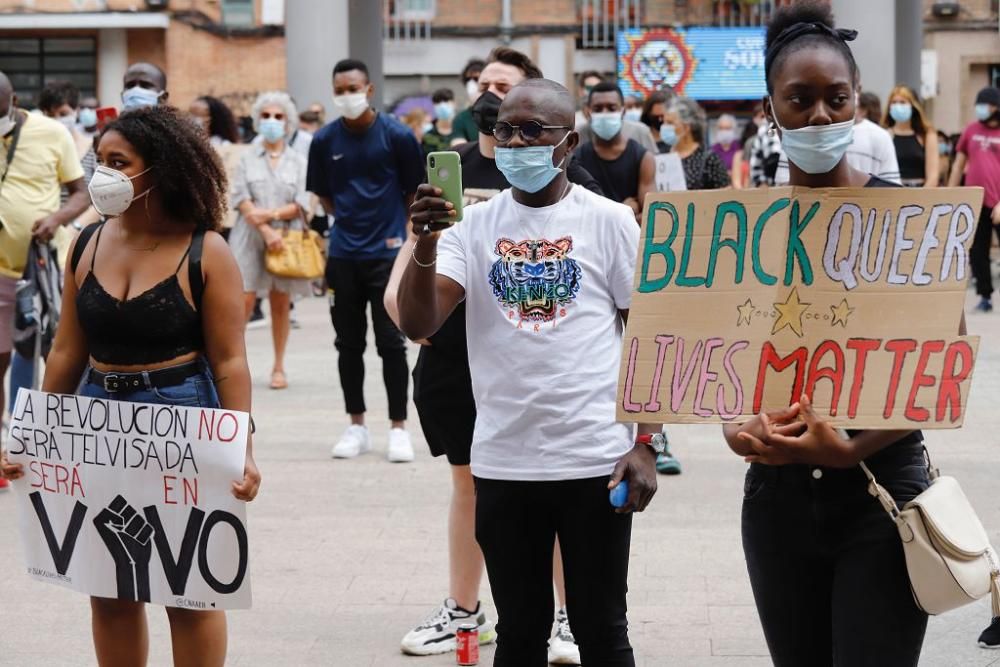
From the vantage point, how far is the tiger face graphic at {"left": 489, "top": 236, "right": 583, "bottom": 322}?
404 centimetres

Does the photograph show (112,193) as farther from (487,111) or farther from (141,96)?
(141,96)

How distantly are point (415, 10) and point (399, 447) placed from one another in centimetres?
2662

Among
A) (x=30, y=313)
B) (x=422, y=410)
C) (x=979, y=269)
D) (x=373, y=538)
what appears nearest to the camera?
(x=422, y=410)

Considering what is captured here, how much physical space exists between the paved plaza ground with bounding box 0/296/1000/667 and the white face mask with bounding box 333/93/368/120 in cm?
186

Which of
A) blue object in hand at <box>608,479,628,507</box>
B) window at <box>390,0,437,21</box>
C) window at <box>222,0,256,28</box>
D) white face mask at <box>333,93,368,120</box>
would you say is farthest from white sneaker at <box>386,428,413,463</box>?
window at <box>390,0,437,21</box>

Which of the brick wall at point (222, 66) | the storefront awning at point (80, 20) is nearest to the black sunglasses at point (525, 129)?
the brick wall at point (222, 66)

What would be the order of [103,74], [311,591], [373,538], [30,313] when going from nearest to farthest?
[311,591] < [373,538] < [30,313] < [103,74]

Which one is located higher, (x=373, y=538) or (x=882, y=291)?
(x=882, y=291)

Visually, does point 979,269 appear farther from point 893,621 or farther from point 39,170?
point 893,621

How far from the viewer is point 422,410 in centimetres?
538

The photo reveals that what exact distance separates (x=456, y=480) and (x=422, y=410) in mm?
256

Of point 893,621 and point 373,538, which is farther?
point 373,538

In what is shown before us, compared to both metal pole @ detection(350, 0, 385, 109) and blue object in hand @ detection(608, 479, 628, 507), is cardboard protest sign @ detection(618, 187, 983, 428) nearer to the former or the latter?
blue object in hand @ detection(608, 479, 628, 507)

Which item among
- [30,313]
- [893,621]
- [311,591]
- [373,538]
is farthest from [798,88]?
[30,313]
